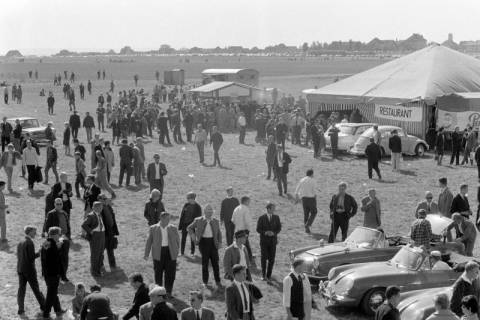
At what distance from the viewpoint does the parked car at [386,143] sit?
28.7 metres

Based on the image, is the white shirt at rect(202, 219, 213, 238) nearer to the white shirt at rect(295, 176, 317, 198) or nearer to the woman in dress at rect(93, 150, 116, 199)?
the white shirt at rect(295, 176, 317, 198)

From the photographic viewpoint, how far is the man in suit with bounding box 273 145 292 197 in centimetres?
2102

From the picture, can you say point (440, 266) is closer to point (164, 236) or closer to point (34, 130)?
point (164, 236)

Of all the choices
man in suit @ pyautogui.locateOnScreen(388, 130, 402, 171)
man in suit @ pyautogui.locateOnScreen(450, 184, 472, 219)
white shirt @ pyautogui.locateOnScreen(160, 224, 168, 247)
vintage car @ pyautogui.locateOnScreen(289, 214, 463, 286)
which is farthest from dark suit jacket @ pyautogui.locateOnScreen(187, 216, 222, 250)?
man in suit @ pyautogui.locateOnScreen(388, 130, 402, 171)

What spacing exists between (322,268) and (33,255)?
5067 mm

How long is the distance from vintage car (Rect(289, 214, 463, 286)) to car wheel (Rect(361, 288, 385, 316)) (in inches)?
50.9

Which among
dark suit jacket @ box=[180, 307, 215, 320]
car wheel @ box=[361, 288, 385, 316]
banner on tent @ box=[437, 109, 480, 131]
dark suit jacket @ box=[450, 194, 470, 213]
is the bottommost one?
car wheel @ box=[361, 288, 385, 316]

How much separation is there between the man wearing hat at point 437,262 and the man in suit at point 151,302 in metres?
5.30

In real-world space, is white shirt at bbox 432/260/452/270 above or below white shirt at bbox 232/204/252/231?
below

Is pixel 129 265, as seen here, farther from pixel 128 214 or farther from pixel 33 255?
pixel 128 214

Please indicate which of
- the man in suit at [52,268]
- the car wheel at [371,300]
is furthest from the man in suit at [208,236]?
the car wheel at [371,300]

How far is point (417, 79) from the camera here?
116 ft

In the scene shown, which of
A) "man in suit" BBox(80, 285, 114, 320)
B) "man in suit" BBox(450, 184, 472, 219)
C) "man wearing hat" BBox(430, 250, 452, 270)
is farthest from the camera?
"man in suit" BBox(450, 184, 472, 219)

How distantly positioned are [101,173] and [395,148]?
1076cm
